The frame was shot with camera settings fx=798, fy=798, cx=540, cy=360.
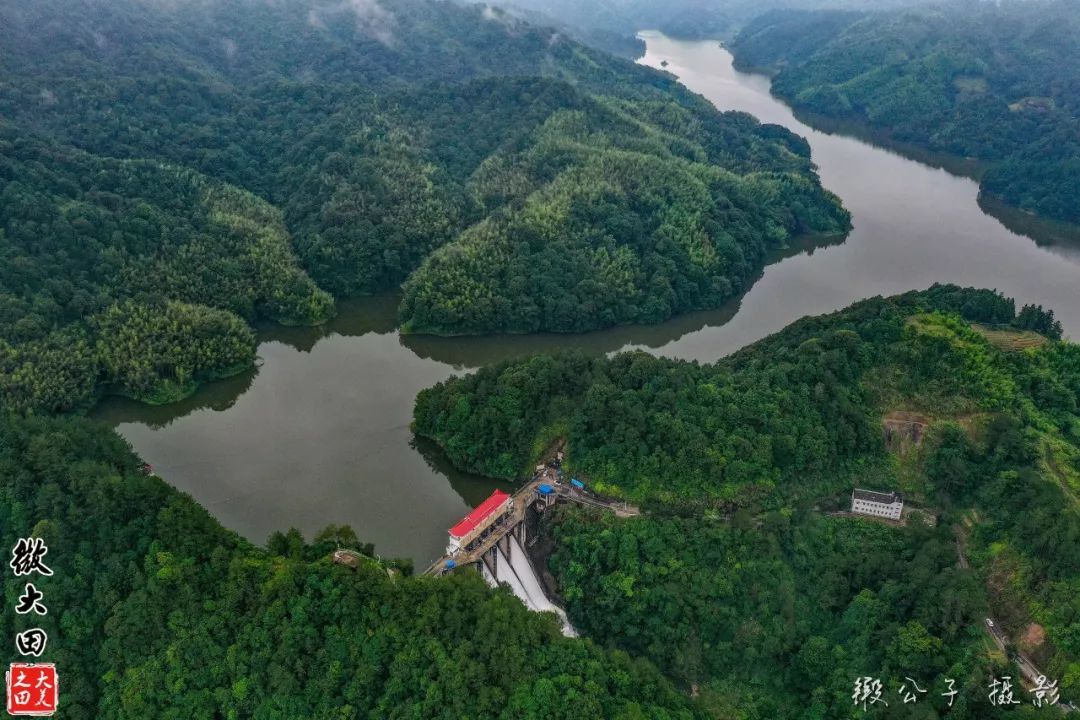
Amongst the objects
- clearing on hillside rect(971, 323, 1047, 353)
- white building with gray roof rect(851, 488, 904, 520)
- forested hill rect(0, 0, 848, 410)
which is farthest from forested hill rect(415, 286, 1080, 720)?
forested hill rect(0, 0, 848, 410)

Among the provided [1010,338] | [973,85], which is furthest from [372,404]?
[973,85]

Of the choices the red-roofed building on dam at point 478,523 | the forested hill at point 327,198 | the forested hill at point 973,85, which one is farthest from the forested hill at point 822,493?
the forested hill at point 973,85

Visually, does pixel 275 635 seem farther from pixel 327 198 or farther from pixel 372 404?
pixel 327 198

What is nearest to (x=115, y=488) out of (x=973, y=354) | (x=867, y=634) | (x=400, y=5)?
(x=867, y=634)

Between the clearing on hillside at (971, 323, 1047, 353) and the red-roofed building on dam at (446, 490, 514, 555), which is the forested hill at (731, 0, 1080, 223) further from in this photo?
the red-roofed building on dam at (446, 490, 514, 555)

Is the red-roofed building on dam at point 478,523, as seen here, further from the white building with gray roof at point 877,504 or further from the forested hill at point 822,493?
the white building with gray roof at point 877,504
